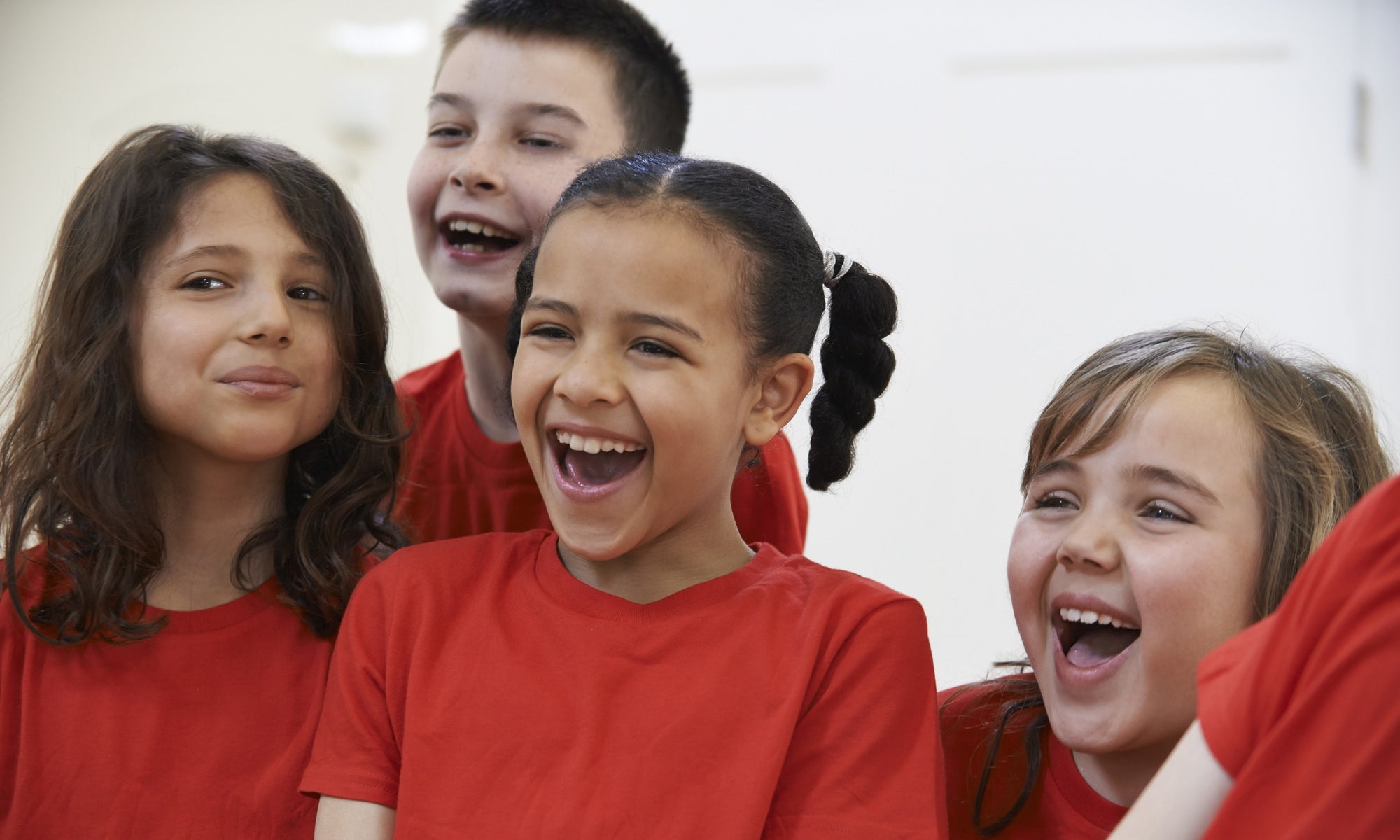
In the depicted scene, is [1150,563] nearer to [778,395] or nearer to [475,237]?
[778,395]

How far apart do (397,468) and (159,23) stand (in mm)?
2281

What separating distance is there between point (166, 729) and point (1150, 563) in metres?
0.85

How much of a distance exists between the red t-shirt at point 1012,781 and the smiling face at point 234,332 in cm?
68

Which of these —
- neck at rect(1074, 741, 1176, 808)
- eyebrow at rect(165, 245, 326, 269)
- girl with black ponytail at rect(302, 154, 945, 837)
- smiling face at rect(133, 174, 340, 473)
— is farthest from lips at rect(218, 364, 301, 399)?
neck at rect(1074, 741, 1176, 808)

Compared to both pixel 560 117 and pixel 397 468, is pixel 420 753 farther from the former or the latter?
pixel 560 117

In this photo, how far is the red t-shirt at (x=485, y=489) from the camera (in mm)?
1534

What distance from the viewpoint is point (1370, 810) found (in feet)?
2.26

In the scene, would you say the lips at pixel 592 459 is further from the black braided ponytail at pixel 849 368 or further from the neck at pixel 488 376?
the neck at pixel 488 376

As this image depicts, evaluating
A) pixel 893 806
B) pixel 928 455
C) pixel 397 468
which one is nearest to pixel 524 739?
pixel 893 806

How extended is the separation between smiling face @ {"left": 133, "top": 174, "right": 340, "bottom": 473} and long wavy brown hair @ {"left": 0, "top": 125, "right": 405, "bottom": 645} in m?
0.02

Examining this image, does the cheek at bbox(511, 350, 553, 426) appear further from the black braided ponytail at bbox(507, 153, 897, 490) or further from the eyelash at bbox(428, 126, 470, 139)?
the eyelash at bbox(428, 126, 470, 139)

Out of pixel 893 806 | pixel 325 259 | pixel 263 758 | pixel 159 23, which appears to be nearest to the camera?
pixel 893 806

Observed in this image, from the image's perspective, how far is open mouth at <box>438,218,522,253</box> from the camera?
1615 mm

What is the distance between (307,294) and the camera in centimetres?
129
